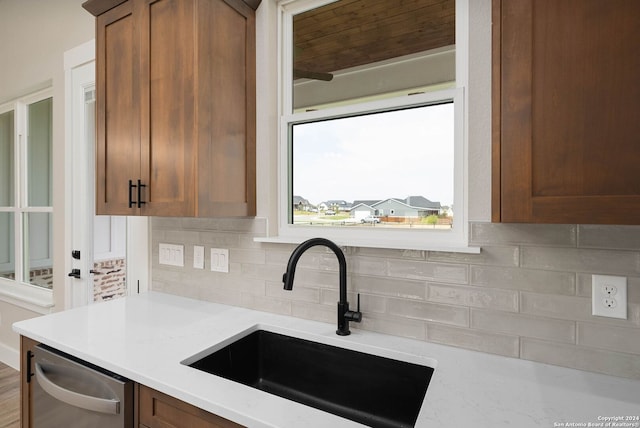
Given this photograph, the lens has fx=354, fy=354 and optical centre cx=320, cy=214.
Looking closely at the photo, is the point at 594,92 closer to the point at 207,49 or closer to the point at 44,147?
the point at 207,49

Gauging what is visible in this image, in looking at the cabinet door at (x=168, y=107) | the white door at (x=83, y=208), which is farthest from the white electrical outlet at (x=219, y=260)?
the white door at (x=83, y=208)

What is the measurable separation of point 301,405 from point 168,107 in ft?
4.09

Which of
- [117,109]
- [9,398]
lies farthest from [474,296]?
[9,398]

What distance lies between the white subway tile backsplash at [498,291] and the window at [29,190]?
2403mm

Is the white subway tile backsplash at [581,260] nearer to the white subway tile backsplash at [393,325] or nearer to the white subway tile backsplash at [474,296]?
the white subway tile backsplash at [474,296]

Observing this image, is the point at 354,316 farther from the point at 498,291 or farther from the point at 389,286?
the point at 498,291

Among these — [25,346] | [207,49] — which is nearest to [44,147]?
[25,346]

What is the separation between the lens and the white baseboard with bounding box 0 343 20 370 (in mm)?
2939

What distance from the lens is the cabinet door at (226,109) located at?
1421 millimetres

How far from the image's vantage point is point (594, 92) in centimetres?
79

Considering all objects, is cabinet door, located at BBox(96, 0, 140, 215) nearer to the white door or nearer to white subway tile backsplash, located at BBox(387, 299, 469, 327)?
the white door

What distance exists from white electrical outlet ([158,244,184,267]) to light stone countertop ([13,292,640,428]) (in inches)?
14.0

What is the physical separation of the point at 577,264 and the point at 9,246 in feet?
13.8

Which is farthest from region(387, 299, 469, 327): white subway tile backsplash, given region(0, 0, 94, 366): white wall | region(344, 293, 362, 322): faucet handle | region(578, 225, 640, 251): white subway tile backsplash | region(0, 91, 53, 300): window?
region(0, 91, 53, 300): window
